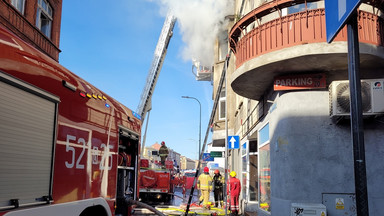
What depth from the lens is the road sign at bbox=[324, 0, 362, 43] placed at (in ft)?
9.20

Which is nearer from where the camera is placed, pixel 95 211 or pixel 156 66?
pixel 95 211

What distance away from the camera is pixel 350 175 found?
7691mm

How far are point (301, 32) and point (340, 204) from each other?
3.70 metres

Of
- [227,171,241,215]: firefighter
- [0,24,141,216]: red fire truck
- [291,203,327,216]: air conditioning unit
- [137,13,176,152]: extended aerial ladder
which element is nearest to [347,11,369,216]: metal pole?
[0,24,141,216]: red fire truck

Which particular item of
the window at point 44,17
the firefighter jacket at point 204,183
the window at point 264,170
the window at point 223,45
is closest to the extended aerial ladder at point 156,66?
the window at point 223,45

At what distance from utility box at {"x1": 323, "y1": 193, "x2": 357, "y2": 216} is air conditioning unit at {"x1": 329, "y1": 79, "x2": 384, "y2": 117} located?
68.6 inches

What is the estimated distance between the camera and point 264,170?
1115 cm

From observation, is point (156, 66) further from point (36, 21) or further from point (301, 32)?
point (301, 32)

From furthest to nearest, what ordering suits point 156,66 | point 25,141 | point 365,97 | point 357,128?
point 156,66 < point 365,97 < point 25,141 < point 357,128

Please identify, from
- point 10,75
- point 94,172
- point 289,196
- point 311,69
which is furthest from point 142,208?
point 311,69

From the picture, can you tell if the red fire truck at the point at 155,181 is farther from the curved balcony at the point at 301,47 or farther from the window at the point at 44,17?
the window at the point at 44,17

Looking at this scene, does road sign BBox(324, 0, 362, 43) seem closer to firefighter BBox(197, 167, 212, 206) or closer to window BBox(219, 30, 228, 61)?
firefighter BBox(197, 167, 212, 206)

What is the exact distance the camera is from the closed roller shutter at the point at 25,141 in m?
2.80

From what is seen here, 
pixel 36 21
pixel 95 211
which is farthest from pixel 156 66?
pixel 95 211
